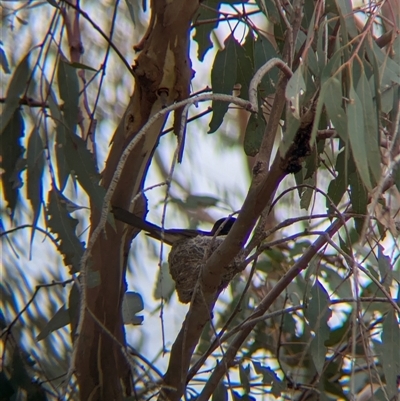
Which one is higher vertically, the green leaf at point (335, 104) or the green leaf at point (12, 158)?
the green leaf at point (12, 158)

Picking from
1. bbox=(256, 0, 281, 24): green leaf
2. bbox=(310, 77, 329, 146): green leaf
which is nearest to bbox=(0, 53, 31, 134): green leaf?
bbox=(256, 0, 281, 24): green leaf

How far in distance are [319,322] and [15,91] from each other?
4.04 ft

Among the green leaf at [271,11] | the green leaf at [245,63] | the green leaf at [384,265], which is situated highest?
the green leaf at [271,11]

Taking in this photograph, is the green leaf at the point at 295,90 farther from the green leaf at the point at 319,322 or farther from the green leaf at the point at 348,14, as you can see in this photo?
the green leaf at the point at 319,322

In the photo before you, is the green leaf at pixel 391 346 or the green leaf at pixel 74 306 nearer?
the green leaf at pixel 391 346

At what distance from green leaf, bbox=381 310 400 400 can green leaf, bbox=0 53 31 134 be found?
1.32 metres

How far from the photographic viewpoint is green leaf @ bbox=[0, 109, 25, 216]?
2.35 metres

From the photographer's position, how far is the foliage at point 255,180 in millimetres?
1615

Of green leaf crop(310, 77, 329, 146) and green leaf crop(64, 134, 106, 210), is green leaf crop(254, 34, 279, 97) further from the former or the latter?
green leaf crop(310, 77, 329, 146)

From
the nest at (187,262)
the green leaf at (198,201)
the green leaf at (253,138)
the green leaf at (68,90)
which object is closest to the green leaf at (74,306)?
the green leaf at (68,90)

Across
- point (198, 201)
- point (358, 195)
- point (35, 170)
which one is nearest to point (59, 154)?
point (35, 170)

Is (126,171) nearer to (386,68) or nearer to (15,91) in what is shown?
(15,91)

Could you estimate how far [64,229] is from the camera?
203 cm

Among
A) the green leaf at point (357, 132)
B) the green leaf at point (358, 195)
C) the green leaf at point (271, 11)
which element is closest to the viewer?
the green leaf at point (357, 132)
